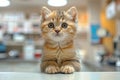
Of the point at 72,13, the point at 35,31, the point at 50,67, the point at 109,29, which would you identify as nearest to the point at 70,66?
the point at 50,67

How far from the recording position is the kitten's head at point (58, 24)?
2.76 ft

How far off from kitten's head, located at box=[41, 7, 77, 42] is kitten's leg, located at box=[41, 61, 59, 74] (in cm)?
9

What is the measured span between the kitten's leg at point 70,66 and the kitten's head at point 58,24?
9 cm

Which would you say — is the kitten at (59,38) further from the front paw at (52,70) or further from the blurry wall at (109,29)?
the blurry wall at (109,29)

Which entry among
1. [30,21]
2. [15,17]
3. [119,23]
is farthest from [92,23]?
[15,17]

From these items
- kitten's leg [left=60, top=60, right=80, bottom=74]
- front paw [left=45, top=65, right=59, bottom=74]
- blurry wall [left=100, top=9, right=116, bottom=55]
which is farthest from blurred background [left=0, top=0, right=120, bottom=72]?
front paw [left=45, top=65, right=59, bottom=74]

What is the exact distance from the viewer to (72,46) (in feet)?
2.93

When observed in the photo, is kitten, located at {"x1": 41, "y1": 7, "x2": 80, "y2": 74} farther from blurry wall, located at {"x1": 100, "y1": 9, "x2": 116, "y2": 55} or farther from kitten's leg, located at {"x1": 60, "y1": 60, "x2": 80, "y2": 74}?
blurry wall, located at {"x1": 100, "y1": 9, "x2": 116, "y2": 55}

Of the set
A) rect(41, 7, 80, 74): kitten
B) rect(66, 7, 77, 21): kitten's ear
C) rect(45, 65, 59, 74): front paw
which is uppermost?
rect(66, 7, 77, 21): kitten's ear

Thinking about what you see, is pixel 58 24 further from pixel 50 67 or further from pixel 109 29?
pixel 109 29

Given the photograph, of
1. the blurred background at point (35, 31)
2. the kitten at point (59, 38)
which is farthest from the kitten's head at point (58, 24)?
the blurred background at point (35, 31)

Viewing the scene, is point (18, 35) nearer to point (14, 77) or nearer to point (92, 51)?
point (92, 51)

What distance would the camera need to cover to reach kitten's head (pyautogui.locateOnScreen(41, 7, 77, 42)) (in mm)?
842

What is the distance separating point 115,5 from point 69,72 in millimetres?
3517
